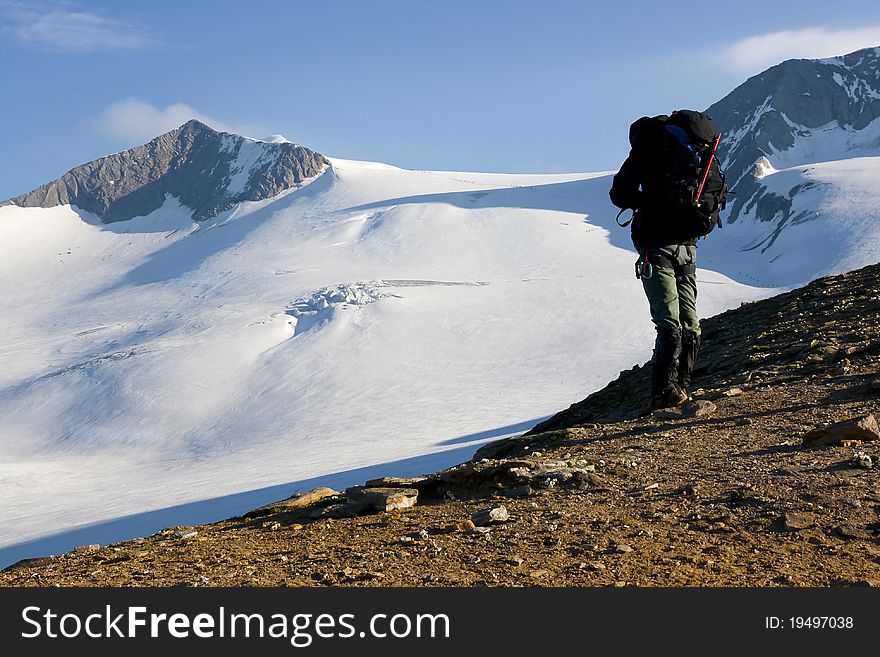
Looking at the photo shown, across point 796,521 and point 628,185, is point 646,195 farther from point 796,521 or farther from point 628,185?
point 796,521

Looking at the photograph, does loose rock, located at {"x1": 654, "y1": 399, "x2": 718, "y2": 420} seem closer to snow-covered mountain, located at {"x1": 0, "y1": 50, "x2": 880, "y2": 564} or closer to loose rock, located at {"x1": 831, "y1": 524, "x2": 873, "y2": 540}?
loose rock, located at {"x1": 831, "y1": 524, "x2": 873, "y2": 540}

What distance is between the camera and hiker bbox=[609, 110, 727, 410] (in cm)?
801

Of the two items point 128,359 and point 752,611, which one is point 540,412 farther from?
point 752,611

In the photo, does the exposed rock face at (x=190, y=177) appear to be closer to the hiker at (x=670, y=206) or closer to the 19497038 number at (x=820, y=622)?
the hiker at (x=670, y=206)

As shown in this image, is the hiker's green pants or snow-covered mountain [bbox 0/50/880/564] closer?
the hiker's green pants

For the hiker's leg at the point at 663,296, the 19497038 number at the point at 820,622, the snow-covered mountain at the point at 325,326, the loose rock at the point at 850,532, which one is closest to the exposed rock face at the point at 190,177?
the snow-covered mountain at the point at 325,326

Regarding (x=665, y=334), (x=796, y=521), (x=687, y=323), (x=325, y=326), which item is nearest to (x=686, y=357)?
(x=687, y=323)

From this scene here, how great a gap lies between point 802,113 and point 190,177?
393ft

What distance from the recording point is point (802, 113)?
176 metres

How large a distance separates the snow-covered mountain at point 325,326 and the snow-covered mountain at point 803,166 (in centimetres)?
72

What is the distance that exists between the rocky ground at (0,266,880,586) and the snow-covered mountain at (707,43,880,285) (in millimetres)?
87483

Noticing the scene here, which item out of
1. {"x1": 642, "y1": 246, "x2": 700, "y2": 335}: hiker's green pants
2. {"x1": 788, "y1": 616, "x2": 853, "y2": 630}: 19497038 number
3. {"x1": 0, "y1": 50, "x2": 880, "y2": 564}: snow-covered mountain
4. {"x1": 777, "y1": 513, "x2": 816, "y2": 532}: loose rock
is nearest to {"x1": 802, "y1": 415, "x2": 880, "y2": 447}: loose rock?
{"x1": 777, "y1": 513, "x2": 816, "y2": 532}: loose rock

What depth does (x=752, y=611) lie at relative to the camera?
3.79 metres

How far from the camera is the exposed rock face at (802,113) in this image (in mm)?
165625
